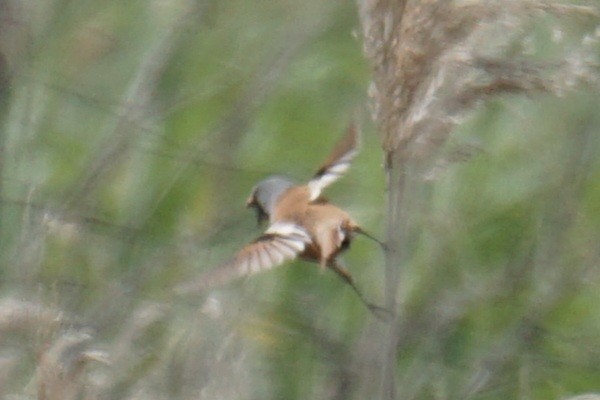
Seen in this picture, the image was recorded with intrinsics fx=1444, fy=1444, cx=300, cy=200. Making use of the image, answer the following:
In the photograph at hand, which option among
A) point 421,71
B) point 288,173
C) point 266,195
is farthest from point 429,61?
point 288,173

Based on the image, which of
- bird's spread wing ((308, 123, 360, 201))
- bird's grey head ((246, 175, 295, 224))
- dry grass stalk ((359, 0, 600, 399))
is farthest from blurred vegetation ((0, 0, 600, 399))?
dry grass stalk ((359, 0, 600, 399))

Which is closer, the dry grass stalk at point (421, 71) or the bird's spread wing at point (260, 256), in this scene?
the dry grass stalk at point (421, 71)

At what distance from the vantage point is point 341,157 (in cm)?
346

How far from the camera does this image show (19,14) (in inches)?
141

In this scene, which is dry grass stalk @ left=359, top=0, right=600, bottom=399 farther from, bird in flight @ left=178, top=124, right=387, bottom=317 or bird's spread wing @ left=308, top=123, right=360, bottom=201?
bird's spread wing @ left=308, top=123, right=360, bottom=201

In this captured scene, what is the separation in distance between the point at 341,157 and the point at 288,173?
0.93 meters

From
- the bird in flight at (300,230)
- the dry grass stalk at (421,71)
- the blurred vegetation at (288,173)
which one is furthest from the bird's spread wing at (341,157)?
the dry grass stalk at (421,71)

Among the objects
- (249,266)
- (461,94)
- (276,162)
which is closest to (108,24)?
(276,162)

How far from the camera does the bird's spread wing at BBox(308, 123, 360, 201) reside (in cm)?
343

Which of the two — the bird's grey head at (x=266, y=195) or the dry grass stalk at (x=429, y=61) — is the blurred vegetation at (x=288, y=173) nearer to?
the bird's grey head at (x=266, y=195)

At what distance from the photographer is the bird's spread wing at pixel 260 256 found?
2.91m

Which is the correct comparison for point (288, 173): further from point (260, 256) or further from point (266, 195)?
point (260, 256)

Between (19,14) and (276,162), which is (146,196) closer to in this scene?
(276,162)

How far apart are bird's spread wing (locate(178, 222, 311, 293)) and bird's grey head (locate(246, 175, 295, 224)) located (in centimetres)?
39
